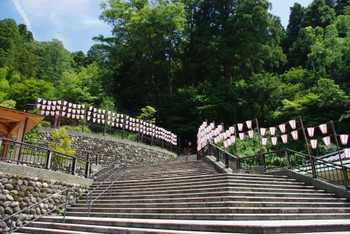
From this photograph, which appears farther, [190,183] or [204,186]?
[190,183]

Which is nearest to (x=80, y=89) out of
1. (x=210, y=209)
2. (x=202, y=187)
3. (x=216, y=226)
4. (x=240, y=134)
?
(x=240, y=134)

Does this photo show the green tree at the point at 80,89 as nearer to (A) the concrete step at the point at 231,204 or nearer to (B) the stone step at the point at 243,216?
(A) the concrete step at the point at 231,204

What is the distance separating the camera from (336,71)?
81.5 ft

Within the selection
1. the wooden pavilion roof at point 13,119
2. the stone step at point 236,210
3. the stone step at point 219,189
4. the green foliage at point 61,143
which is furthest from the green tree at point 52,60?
the stone step at point 236,210

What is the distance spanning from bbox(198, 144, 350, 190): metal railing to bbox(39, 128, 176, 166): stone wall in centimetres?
721

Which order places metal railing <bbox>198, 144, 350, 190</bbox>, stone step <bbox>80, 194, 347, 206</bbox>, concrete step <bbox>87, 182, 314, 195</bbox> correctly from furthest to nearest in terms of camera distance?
metal railing <bbox>198, 144, 350, 190</bbox>
concrete step <bbox>87, 182, 314, 195</bbox>
stone step <bbox>80, 194, 347, 206</bbox>

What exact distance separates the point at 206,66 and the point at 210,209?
82.8 ft

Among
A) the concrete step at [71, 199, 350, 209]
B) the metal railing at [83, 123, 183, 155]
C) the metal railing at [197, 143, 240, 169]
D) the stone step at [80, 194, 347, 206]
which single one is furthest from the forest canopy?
the concrete step at [71, 199, 350, 209]

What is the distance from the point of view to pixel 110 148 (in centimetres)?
2092

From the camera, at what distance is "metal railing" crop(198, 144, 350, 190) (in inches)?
413

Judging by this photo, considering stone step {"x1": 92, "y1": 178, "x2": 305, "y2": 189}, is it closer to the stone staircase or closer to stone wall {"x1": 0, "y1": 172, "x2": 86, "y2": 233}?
the stone staircase

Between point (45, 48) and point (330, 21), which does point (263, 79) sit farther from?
point (45, 48)

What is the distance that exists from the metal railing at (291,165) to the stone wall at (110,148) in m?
7.21

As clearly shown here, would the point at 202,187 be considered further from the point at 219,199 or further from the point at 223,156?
the point at 223,156
